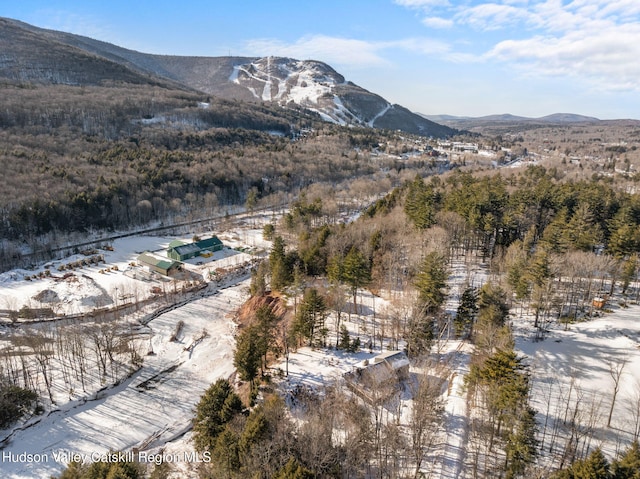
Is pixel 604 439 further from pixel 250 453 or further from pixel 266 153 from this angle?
pixel 266 153

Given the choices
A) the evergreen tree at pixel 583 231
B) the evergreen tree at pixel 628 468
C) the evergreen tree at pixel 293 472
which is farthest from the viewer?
the evergreen tree at pixel 583 231

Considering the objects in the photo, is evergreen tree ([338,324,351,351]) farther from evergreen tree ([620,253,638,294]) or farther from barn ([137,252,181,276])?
barn ([137,252,181,276])

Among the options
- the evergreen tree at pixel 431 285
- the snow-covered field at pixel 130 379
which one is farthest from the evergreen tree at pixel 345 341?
the snow-covered field at pixel 130 379

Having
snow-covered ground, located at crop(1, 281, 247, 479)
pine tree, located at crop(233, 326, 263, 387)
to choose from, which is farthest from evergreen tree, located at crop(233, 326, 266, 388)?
snow-covered ground, located at crop(1, 281, 247, 479)

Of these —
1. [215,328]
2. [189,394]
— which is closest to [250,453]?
[189,394]

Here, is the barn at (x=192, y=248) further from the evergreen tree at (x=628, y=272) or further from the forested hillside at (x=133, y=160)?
the evergreen tree at (x=628, y=272)

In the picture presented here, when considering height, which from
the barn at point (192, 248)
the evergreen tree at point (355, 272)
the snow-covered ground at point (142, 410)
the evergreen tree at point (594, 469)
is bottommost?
the snow-covered ground at point (142, 410)

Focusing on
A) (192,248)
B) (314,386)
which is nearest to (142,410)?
(314,386)

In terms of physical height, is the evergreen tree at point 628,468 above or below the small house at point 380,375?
above

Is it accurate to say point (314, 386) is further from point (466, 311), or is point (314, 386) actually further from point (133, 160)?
point (133, 160)
